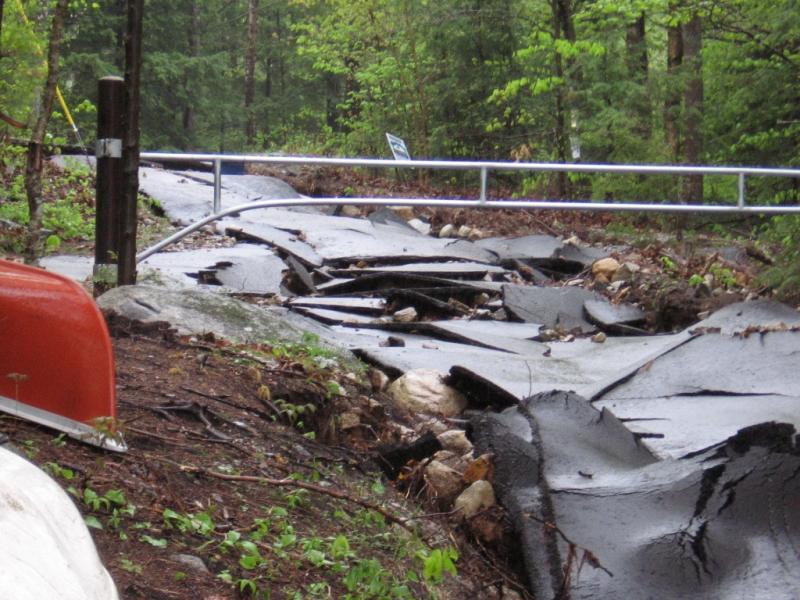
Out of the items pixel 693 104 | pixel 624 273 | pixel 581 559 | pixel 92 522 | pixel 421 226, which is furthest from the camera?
pixel 693 104

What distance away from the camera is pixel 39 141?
5.53 meters

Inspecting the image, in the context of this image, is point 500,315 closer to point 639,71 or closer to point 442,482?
point 442,482

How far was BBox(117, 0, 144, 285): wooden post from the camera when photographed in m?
5.70

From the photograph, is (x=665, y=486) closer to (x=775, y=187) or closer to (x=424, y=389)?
(x=424, y=389)

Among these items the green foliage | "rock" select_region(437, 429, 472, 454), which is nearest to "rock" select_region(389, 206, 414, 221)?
the green foliage

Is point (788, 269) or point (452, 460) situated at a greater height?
point (788, 269)

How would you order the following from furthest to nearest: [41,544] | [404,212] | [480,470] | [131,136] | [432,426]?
1. [404,212]
2. [131,136]
3. [432,426]
4. [480,470]
5. [41,544]

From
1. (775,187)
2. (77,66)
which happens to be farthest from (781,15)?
(77,66)

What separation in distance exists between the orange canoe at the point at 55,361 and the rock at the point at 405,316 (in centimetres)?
473

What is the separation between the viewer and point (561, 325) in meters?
8.70

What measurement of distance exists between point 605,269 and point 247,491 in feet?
24.4

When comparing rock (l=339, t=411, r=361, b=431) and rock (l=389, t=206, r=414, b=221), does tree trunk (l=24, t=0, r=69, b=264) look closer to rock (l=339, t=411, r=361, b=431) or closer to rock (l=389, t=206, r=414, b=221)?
rock (l=339, t=411, r=361, b=431)

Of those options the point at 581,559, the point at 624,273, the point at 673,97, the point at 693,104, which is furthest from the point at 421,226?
the point at 581,559

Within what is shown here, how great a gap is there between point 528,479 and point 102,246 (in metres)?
2.85
